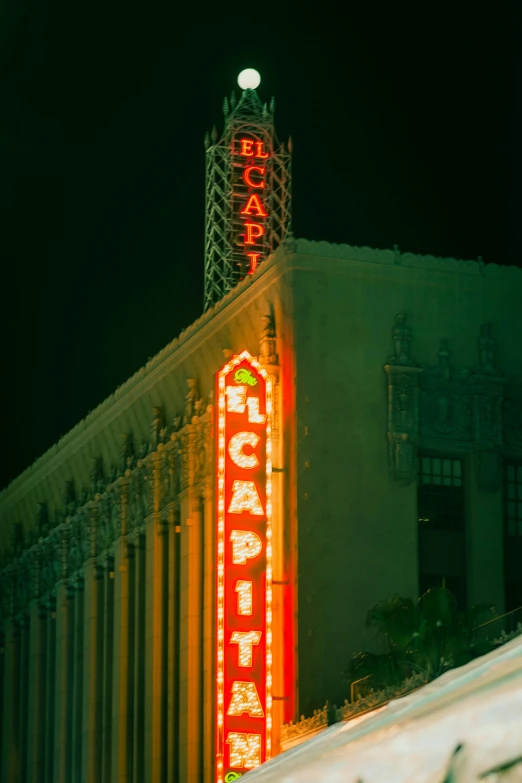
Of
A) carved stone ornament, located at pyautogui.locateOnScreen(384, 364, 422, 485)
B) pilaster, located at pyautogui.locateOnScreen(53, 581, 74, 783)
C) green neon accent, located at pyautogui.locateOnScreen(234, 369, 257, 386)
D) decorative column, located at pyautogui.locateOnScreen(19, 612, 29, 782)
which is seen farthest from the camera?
decorative column, located at pyautogui.locateOnScreen(19, 612, 29, 782)

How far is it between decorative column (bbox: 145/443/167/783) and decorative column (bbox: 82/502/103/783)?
18.1 feet

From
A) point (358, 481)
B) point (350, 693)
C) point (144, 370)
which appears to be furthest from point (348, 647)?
point (144, 370)

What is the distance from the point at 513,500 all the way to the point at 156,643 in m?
10.9

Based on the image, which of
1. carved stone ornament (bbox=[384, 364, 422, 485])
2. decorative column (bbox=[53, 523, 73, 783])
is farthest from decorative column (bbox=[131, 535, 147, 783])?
carved stone ornament (bbox=[384, 364, 422, 485])

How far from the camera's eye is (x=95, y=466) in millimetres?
54625

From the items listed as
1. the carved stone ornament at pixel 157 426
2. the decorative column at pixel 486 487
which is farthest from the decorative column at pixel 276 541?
the carved stone ornament at pixel 157 426

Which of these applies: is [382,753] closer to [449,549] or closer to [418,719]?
[418,719]

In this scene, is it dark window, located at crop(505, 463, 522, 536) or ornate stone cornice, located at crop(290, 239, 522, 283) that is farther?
dark window, located at crop(505, 463, 522, 536)

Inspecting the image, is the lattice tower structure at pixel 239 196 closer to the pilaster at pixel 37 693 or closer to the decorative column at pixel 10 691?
the pilaster at pixel 37 693

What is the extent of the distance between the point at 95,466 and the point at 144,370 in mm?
5648

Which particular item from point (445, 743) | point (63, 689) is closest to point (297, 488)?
point (63, 689)

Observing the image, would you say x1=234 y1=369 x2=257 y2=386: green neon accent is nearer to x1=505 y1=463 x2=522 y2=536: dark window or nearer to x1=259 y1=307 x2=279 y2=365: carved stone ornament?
x1=259 y1=307 x2=279 y2=365: carved stone ornament

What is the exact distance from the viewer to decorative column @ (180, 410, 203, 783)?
4331cm

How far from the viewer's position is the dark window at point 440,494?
137 ft
